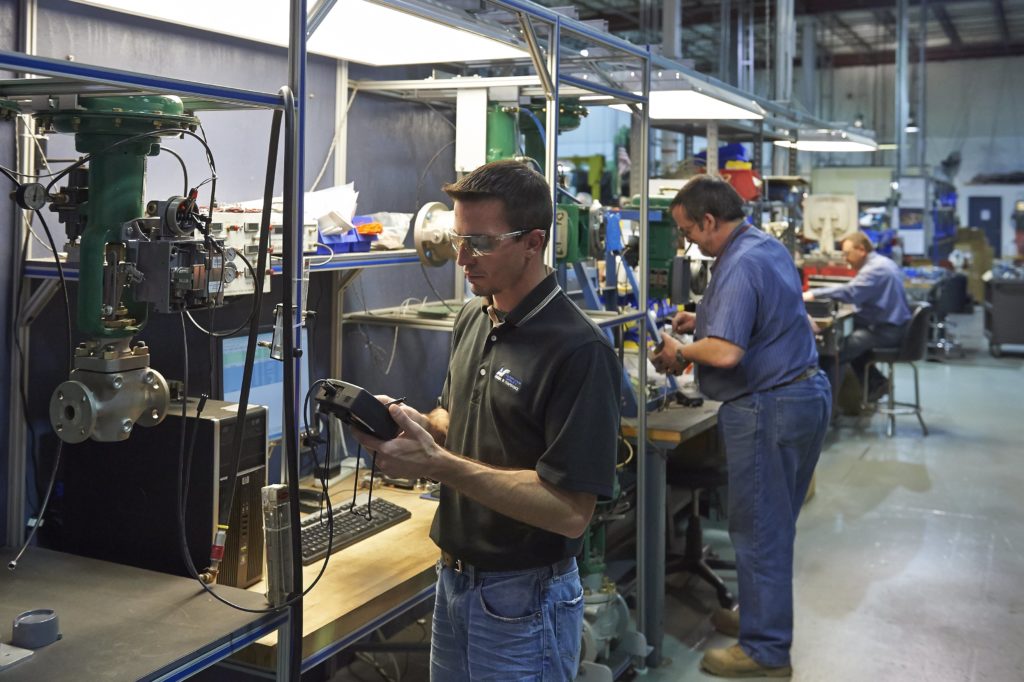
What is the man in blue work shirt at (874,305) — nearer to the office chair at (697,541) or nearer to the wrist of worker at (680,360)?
the office chair at (697,541)

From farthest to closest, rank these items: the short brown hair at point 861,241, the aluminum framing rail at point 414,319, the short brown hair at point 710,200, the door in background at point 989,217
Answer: the door in background at point 989,217 < the short brown hair at point 861,241 < the short brown hair at point 710,200 < the aluminum framing rail at point 414,319

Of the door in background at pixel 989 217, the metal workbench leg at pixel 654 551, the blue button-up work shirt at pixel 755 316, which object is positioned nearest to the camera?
the blue button-up work shirt at pixel 755 316

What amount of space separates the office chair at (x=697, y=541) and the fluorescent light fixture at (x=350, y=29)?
1.79 metres

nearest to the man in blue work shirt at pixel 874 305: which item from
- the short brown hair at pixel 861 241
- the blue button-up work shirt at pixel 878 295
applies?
the blue button-up work shirt at pixel 878 295

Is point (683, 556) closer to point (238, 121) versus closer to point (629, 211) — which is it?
point (629, 211)

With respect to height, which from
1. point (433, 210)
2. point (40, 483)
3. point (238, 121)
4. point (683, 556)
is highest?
point (238, 121)

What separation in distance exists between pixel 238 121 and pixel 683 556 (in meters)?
2.60

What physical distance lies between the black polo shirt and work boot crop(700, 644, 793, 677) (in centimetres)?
174

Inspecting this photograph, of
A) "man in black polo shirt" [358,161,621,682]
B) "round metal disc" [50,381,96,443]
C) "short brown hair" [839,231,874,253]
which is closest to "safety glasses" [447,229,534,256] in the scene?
"man in black polo shirt" [358,161,621,682]

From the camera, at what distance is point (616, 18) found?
11.2m

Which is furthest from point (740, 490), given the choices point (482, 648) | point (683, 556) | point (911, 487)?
point (911, 487)

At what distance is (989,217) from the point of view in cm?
1669

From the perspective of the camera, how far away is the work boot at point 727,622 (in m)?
3.83

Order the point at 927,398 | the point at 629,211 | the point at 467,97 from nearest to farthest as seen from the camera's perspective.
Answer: the point at 467,97 < the point at 629,211 < the point at 927,398
